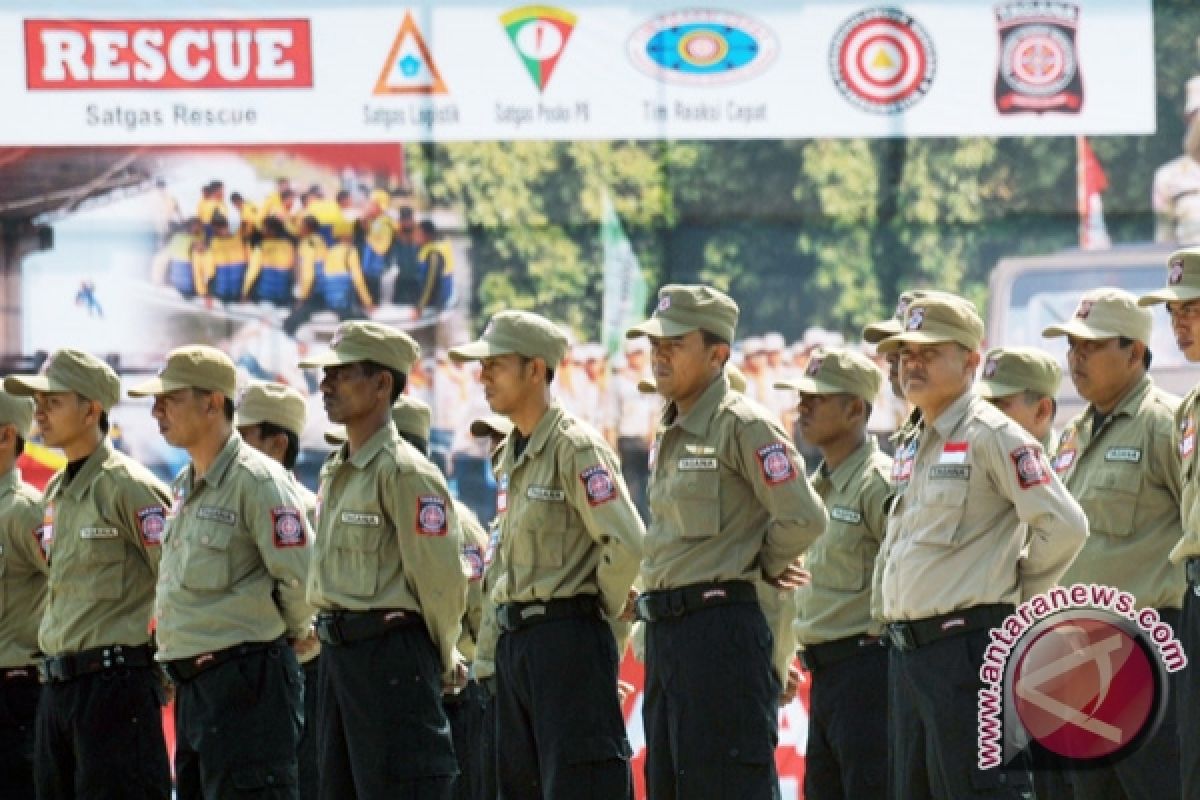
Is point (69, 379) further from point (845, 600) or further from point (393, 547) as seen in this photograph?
point (845, 600)

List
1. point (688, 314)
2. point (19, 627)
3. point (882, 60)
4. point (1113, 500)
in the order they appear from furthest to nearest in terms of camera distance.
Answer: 1. point (882, 60)
2. point (19, 627)
3. point (1113, 500)
4. point (688, 314)

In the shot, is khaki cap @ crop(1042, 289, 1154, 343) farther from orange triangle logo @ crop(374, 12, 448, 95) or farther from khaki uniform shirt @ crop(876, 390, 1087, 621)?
orange triangle logo @ crop(374, 12, 448, 95)

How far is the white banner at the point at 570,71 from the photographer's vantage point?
11281 mm

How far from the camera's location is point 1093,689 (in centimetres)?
722

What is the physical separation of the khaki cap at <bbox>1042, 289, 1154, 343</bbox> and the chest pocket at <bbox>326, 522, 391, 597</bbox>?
2270mm

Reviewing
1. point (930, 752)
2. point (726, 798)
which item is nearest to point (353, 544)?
point (726, 798)

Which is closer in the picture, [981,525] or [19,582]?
[981,525]

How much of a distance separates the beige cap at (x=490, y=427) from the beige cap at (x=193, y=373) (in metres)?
0.85

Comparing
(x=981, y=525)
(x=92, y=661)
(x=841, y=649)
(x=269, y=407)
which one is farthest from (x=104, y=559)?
(x=981, y=525)

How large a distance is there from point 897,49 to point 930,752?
5.67 metres

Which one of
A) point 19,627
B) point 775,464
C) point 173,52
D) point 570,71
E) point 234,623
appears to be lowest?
point 19,627

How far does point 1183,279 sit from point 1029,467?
0.88m

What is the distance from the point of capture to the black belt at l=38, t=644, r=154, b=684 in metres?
7.93

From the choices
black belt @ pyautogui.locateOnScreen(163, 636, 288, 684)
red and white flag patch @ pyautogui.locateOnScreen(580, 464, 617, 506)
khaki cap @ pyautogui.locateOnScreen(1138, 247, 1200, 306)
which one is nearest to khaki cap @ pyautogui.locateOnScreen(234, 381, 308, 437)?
black belt @ pyautogui.locateOnScreen(163, 636, 288, 684)
